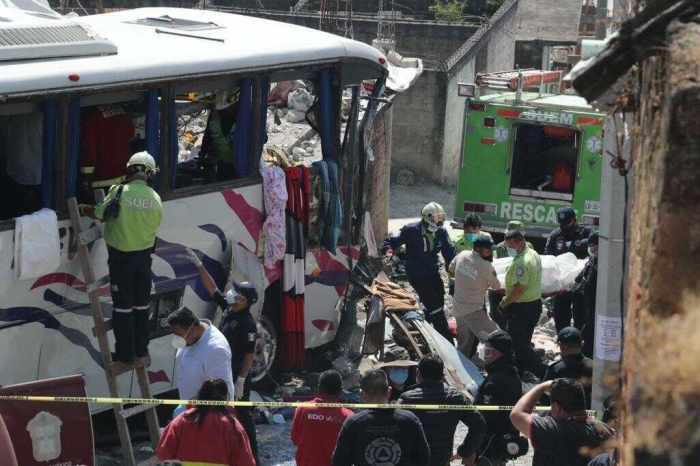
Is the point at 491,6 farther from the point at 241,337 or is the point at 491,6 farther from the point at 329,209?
the point at 241,337

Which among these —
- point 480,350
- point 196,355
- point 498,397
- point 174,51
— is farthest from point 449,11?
point 196,355

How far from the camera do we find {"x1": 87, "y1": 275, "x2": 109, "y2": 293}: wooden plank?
8484 millimetres

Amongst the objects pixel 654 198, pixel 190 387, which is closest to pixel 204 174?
pixel 190 387

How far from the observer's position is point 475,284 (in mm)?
→ 11352

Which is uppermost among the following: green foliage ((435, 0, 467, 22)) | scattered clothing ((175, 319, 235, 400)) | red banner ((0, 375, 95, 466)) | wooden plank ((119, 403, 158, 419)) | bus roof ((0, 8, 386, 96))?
bus roof ((0, 8, 386, 96))

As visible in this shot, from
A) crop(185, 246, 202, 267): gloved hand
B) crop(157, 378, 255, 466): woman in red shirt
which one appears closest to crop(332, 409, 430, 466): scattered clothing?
crop(157, 378, 255, 466): woman in red shirt

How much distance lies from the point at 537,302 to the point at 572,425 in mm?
4911

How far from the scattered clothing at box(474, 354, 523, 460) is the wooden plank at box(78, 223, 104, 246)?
2918mm

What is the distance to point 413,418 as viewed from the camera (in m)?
6.41

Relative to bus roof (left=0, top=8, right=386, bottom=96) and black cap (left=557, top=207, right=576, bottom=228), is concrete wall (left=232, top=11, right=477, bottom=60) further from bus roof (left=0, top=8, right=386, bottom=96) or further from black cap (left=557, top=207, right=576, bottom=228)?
bus roof (left=0, top=8, right=386, bottom=96)

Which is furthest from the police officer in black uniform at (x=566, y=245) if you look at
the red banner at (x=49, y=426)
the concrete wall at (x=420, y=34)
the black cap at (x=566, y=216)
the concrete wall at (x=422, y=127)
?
the concrete wall at (x=420, y=34)

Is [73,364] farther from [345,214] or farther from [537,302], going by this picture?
[537,302]

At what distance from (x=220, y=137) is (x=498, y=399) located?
149 inches

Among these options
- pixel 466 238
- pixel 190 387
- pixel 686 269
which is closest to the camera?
pixel 686 269
